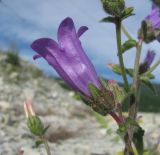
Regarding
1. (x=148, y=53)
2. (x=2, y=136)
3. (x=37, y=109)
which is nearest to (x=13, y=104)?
(x=37, y=109)

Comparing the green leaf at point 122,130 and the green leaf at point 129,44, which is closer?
the green leaf at point 122,130

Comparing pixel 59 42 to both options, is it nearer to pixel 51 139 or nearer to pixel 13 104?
pixel 51 139

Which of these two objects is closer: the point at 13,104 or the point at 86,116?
the point at 13,104

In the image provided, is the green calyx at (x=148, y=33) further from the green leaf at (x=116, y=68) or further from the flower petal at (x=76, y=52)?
the flower petal at (x=76, y=52)

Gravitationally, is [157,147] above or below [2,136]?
below

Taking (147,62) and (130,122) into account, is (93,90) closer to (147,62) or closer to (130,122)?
(130,122)

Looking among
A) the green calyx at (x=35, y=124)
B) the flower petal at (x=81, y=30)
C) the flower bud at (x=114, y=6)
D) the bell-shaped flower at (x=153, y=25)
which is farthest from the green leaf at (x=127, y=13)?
the green calyx at (x=35, y=124)

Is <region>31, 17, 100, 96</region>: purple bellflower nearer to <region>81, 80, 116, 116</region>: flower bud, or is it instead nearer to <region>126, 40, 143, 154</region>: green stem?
<region>81, 80, 116, 116</region>: flower bud

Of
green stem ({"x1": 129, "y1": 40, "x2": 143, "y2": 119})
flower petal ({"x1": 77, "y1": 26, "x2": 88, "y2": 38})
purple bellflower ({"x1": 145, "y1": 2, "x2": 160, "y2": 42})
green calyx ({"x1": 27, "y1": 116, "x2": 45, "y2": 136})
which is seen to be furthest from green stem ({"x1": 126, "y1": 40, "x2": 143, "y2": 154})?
green calyx ({"x1": 27, "y1": 116, "x2": 45, "y2": 136})
